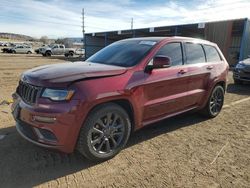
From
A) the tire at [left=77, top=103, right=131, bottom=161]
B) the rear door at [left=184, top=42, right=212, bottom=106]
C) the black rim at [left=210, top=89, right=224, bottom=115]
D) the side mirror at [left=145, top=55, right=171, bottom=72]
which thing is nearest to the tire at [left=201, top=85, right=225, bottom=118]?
the black rim at [left=210, top=89, right=224, bottom=115]

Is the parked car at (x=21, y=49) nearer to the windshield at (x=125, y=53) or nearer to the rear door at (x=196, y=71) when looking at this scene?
the windshield at (x=125, y=53)

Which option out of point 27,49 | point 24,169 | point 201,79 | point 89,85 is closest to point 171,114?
point 201,79

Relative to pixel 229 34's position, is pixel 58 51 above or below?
below

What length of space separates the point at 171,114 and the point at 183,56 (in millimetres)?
1151

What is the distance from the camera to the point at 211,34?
2578 cm

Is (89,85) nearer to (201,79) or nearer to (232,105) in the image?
(201,79)

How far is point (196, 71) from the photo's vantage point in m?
4.92

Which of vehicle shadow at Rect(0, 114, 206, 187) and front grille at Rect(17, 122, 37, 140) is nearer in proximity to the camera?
vehicle shadow at Rect(0, 114, 206, 187)

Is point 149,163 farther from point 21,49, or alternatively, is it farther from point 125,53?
point 21,49

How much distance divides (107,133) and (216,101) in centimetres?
334

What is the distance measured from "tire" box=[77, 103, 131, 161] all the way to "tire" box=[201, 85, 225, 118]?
8.45 feet

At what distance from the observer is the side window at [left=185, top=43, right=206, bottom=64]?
486cm

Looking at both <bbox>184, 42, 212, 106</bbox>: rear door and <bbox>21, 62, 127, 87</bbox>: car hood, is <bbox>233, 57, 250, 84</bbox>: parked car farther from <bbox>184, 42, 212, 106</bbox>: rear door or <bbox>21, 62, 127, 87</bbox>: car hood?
<bbox>21, 62, 127, 87</bbox>: car hood

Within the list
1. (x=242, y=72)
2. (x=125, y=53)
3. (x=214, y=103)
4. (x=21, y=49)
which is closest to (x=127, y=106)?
(x=125, y=53)
